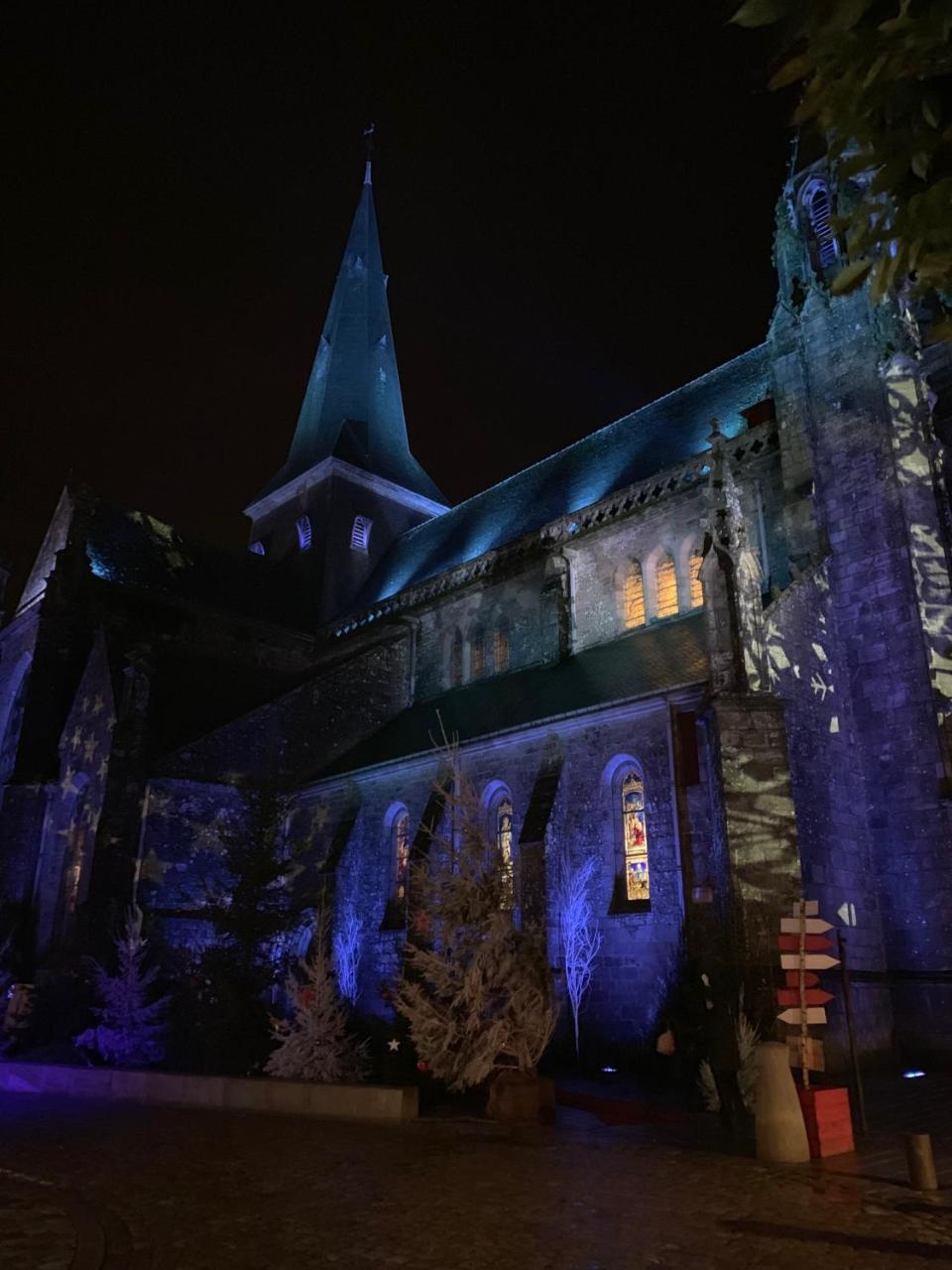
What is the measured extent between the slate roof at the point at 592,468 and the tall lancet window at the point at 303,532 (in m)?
4.45

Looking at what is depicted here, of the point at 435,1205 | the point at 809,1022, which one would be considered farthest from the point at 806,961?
the point at 435,1205

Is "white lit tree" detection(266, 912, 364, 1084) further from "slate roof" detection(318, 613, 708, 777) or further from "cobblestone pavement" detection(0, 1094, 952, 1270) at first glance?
"slate roof" detection(318, 613, 708, 777)

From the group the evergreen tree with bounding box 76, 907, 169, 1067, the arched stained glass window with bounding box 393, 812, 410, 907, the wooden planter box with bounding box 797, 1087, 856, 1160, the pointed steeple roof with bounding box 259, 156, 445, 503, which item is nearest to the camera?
the wooden planter box with bounding box 797, 1087, 856, 1160

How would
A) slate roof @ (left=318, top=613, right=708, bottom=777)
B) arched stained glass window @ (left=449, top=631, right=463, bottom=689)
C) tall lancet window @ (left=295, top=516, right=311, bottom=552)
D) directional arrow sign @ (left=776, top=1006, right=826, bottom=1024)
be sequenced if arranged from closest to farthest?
directional arrow sign @ (left=776, top=1006, right=826, bottom=1024) → slate roof @ (left=318, top=613, right=708, bottom=777) → arched stained glass window @ (left=449, top=631, right=463, bottom=689) → tall lancet window @ (left=295, top=516, right=311, bottom=552)

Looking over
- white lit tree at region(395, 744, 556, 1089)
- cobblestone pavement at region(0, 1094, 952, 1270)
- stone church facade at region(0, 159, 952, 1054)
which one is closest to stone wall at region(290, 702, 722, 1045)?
stone church facade at region(0, 159, 952, 1054)

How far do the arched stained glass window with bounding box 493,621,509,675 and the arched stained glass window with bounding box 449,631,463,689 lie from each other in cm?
142

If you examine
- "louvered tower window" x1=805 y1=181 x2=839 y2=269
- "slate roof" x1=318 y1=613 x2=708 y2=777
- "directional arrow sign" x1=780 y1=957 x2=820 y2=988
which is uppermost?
"louvered tower window" x1=805 y1=181 x2=839 y2=269

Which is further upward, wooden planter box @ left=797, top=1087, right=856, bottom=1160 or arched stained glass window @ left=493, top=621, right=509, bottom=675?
arched stained glass window @ left=493, top=621, right=509, bottom=675

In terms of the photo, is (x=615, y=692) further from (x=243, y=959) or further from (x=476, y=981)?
(x=243, y=959)

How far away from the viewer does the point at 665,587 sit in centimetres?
2241

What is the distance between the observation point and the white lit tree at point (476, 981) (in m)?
11.5

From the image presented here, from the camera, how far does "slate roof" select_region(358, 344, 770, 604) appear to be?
24000 millimetres

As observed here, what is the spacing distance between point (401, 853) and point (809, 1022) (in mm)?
14064

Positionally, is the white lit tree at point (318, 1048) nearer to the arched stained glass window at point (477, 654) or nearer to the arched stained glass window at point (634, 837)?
the arched stained glass window at point (634, 837)
